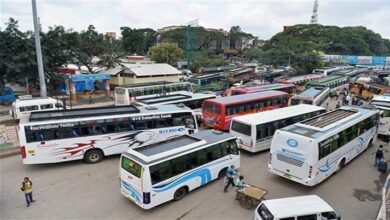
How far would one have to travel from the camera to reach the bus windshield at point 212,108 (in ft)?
64.5

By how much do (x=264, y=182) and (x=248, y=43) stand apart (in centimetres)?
10687

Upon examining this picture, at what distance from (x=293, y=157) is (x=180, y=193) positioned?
4939 mm

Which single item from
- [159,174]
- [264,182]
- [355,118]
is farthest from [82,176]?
[355,118]

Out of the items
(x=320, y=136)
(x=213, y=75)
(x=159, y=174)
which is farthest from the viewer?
(x=213, y=75)

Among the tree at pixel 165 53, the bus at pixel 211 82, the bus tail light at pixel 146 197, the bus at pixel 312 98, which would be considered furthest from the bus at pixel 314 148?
the tree at pixel 165 53

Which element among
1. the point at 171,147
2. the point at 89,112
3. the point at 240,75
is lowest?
the point at 171,147

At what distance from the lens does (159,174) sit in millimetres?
10383

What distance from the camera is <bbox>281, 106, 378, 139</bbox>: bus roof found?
12.3m

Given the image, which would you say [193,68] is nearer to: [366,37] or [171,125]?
[171,125]

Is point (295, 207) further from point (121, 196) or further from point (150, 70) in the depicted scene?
point (150, 70)

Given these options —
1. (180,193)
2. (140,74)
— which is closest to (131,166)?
(180,193)

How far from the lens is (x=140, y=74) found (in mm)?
37719

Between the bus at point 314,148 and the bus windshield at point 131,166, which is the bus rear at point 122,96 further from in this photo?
the bus at point 314,148

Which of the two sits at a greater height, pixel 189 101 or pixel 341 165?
pixel 189 101
